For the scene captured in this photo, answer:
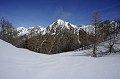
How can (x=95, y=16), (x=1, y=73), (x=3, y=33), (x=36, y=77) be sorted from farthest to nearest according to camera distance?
(x=3, y=33) → (x=95, y=16) → (x=36, y=77) → (x=1, y=73)

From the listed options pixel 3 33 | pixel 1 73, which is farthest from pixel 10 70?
pixel 3 33

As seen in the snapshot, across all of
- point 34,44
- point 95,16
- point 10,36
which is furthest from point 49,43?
point 95,16

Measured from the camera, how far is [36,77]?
11.0 m

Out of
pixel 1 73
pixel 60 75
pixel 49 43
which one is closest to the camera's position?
pixel 1 73

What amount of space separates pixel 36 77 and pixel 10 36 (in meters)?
50.7

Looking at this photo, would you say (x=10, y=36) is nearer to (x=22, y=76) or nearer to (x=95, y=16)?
(x=95, y=16)

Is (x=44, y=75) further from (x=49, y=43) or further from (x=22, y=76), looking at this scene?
(x=49, y=43)

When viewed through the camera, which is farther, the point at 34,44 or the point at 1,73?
the point at 34,44

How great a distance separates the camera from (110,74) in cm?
1182

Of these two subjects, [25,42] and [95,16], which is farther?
[25,42]

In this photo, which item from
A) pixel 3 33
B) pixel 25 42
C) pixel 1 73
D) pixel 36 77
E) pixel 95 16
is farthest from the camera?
pixel 25 42

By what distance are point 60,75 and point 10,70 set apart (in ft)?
12.7

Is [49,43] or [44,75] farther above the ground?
[49,43]

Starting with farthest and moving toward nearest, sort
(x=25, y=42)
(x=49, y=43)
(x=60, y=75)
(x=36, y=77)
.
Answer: (x=49, y=43)
(x=25, y=42)
(x=60, y=75)
(x=36, y=77)
